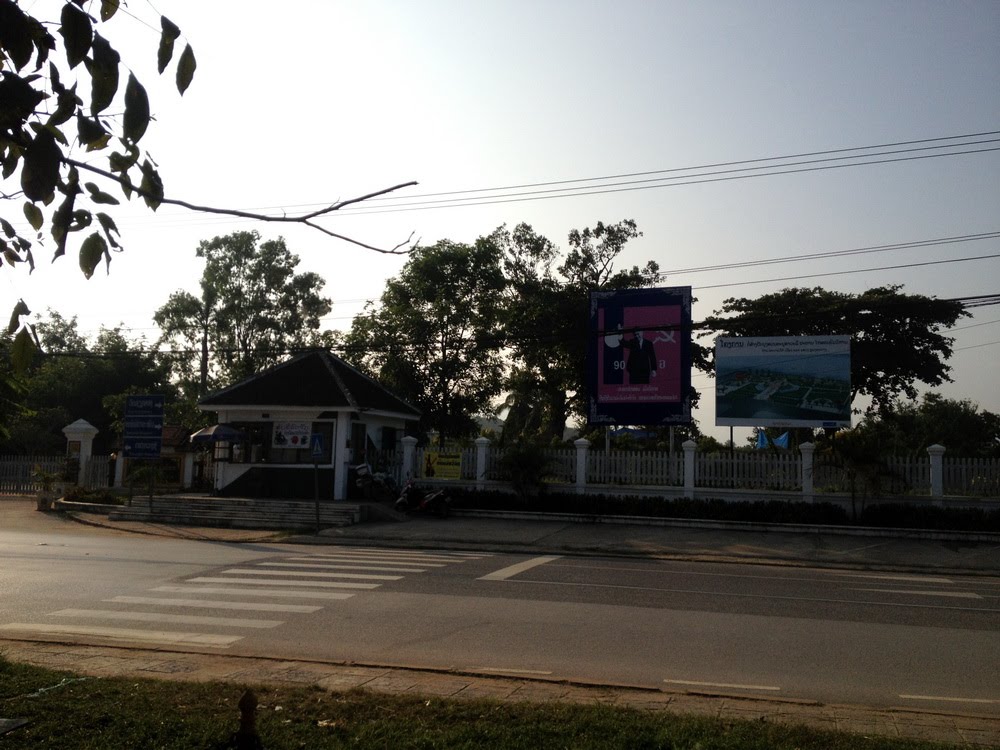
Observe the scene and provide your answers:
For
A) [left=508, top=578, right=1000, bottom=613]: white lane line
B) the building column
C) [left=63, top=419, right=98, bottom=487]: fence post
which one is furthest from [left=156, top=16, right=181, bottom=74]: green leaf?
[left=63, top=419, right=98, bottom=487]: fence post

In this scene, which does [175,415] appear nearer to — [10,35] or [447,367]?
[447,367]

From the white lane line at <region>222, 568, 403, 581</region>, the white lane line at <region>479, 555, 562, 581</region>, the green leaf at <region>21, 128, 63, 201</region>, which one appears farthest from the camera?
the white lane line at <region>479, 555, 562, 581</region>

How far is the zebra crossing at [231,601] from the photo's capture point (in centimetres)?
1040

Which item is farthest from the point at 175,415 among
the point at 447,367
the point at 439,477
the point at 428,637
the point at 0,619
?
the point at 428,637

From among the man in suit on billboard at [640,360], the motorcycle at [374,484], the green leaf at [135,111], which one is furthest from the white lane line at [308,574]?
the man in suit on billboard at [640,360]

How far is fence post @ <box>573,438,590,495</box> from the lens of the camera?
90.0 feet

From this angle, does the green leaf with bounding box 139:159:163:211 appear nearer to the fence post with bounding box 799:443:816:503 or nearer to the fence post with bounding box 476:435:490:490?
the fence post with bounding box 799:443:816:503

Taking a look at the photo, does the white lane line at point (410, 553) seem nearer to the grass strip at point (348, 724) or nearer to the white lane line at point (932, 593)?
the white lane line at point (932, 593)

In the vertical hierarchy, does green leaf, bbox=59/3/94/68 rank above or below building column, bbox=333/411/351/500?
above

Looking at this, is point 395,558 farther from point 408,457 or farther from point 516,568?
point 408,457

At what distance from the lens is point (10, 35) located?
10.2 ft

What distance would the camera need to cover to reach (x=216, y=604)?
479 inches

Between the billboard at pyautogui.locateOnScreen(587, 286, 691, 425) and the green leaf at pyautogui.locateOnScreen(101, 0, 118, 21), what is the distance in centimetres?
2383

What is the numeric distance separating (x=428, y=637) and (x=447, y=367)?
1154 inches
